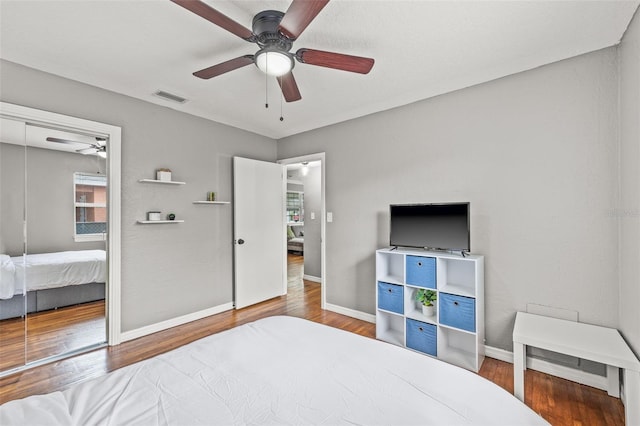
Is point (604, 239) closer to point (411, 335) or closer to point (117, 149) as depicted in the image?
point (411, 335)

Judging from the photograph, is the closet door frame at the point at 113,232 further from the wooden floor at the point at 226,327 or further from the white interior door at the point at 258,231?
the white interior door at the point at 258,231

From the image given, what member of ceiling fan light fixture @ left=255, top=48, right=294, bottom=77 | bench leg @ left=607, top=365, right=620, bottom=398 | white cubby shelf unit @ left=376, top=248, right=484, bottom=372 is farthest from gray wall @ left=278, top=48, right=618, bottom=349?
ceiling fan light fixture @ left=255, top=48, right=294, bottom=77

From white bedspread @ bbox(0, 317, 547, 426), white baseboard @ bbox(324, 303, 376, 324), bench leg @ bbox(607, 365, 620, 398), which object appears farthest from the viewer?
white baseboard @ bbox(324, 303, 376, 324)

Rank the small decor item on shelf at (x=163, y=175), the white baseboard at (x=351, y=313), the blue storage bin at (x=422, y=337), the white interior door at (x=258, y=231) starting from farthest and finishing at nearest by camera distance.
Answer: the white interior door at (x=258, y=231), the white baseboard at (x=351, y=313), the small decor item on shelf at (x=163, y=175), the blue storage bin at (x=422, y=337)

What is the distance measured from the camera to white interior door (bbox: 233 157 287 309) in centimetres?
393

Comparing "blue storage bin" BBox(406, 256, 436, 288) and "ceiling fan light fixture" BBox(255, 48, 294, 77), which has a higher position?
"ceiling fan light fixture" BBox(255, 48, 294, 77)

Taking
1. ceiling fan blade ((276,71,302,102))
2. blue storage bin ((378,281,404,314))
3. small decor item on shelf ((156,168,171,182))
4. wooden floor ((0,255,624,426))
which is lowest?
wooden floor ((0,255,624,426))

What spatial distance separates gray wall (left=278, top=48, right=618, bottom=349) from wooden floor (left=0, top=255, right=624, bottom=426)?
1.29 ft

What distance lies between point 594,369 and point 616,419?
404 millimetres

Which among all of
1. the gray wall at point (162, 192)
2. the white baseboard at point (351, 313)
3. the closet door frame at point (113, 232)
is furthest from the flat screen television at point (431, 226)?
the closet door frame at point (113, 232)

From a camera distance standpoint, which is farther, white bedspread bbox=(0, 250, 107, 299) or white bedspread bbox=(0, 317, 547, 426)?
white bedspread bbox=(0, 250, 107, 299)

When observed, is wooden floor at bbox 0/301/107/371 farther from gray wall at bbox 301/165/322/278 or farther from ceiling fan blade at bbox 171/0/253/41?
gray wall at bbox 301/165/322/278

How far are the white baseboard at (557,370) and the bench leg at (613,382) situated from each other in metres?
0.04

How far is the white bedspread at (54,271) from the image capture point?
2549 mm
